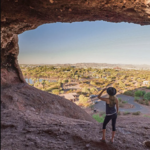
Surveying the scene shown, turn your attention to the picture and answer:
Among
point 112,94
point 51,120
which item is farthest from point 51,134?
point 112,94

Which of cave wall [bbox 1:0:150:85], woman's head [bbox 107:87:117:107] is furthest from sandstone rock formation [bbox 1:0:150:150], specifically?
woman's head [bbox 107:87:117:107]

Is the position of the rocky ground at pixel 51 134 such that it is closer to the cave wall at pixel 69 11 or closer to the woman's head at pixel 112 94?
the woman's head at pixel 112 94

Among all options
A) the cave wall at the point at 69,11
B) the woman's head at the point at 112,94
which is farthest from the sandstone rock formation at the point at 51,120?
the woman's head at the point at 112,94

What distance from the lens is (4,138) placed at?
14.4ft

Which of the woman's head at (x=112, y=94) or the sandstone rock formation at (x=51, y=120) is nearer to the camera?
the woman's head at (x=112, y=94)

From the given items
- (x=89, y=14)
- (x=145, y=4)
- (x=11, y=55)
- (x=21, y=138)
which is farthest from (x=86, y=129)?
(x=11, y=55)

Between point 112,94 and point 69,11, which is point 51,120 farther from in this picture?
point 69,11

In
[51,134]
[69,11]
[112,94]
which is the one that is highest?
[69,11]

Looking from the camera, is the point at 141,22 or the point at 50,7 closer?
the point at 50,7

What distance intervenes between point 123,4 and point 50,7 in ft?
8.83

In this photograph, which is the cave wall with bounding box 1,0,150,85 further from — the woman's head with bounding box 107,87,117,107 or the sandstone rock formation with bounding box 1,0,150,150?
the woman's head with bounding box 107,87,117,107

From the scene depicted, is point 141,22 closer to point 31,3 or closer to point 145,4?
point 145,4

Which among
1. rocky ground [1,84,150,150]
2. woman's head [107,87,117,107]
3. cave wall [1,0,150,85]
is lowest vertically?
rocky ground [1,84,150,150]

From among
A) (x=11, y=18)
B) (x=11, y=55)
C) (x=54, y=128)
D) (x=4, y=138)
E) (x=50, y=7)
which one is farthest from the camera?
(x=11, y=55)
